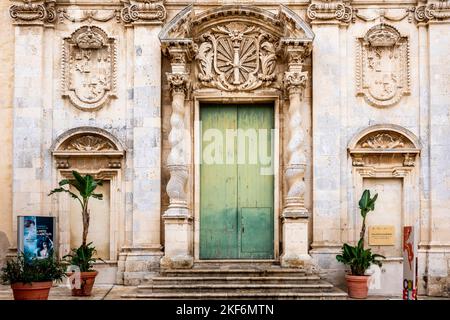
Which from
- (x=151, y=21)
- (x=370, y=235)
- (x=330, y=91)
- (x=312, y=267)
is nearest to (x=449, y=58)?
(x=330, y=91)

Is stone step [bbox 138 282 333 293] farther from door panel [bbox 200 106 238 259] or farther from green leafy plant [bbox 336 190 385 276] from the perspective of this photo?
door panel [bbox 200 106 238 259]

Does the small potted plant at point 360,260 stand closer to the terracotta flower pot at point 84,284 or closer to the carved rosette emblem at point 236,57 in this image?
the carved rosette emblem at point 236,57

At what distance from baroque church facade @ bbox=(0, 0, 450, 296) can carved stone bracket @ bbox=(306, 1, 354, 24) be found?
0.03m

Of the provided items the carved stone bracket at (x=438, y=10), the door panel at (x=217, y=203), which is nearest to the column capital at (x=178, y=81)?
the door panel at (x=217, y=203)

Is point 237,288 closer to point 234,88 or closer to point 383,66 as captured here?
point 234,88

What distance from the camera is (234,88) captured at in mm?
15117

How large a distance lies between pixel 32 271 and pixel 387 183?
7.63 meters

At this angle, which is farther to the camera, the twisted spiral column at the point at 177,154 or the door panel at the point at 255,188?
the door panel at the point at 255,188

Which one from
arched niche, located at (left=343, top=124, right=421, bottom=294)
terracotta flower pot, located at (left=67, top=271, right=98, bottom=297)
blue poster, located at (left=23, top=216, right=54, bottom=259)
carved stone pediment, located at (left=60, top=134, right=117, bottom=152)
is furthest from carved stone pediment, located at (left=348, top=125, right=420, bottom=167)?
blue poster, located at (left=23, top=216, right=54, bottom=259)

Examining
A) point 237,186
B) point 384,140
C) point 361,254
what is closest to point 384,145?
point 384,140

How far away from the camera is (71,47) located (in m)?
15.3

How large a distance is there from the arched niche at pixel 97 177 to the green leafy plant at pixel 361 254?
4811 millimetres

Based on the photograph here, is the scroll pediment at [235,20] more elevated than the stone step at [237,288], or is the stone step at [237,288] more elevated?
the scroll pediment at [235,20]

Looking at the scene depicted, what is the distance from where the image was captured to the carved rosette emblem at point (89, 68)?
49.6ft
